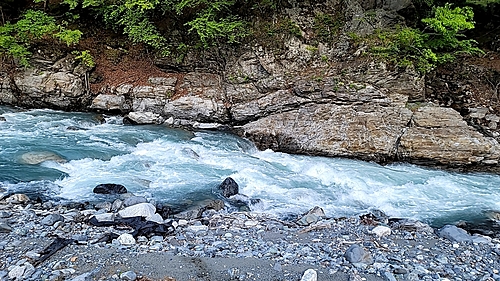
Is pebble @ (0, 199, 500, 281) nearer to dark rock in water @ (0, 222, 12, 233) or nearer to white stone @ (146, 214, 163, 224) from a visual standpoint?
dark rock in water @ (0, 222, 12, 233)

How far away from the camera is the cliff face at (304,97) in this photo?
10484 millimetres

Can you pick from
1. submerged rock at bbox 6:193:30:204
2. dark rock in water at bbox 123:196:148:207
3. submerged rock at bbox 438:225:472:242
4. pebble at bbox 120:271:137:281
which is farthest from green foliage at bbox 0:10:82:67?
submerged rock at bbox 438:225:472:242

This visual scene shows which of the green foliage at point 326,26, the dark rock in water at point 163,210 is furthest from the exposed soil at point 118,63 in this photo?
the dark rock in water at point 163,210

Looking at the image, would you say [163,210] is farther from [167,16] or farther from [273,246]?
[167,16]

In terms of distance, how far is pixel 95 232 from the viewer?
5.26 metres

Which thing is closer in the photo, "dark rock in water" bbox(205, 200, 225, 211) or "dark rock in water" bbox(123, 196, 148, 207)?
"dark rock in water" bbox(123, 196, 148, 207)

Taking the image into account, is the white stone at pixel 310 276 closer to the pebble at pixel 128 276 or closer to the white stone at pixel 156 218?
the pebble at pixel 128 276

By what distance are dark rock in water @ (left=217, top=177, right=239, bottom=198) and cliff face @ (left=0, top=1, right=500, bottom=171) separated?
3.85 m

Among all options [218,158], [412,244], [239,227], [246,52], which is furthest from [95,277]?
[246,52]

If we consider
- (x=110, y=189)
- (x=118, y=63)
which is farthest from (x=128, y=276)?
(x=118, y=63)

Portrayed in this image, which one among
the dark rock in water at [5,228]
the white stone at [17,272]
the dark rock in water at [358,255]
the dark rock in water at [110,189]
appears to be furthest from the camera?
the dark rock in water at [110,189]

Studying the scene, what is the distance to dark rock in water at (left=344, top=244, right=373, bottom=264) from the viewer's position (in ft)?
15.4

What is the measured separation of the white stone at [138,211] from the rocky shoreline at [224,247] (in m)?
0.02

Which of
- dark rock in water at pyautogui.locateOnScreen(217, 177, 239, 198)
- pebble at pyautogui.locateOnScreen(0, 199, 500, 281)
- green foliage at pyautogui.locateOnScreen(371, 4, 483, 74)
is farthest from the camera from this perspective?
green foliage at pyautogui.locateOnScreen(371, 4, 483, 74)
